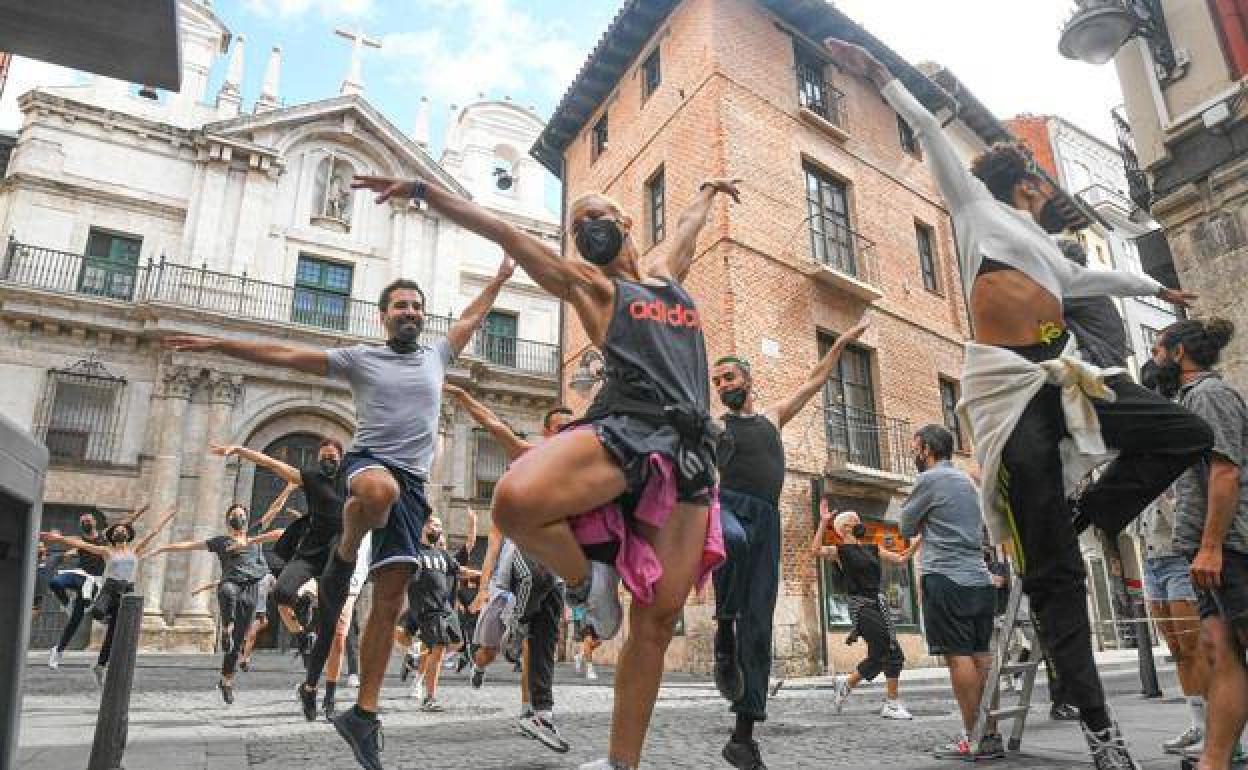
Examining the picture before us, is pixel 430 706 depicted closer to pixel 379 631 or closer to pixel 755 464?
pixel 379 631

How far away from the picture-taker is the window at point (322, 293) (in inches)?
824

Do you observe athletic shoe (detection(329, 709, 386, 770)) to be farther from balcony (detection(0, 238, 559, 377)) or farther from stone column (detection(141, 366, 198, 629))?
balcony (detection(0, 238, 559, 377))

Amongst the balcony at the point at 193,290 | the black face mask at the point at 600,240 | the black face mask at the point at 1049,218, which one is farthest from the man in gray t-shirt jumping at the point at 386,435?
the balcony at the point at 193,290

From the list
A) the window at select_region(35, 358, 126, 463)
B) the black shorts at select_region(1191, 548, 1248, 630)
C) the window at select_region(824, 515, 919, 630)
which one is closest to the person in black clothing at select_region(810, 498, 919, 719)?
the black shorts at select_region(1191, 548, 1248, 630)

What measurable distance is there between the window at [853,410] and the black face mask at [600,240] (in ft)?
37.1

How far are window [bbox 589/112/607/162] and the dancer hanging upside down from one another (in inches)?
623

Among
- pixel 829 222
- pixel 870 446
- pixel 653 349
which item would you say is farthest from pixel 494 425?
pixel 829 222

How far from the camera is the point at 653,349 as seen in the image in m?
2.62

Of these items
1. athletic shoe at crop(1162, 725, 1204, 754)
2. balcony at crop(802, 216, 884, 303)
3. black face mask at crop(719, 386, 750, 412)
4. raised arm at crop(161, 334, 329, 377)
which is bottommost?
athletic shoe at crop(1162, 725, 1204, 754)

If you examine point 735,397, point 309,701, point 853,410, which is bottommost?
point 309,701

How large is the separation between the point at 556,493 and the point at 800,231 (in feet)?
43.1

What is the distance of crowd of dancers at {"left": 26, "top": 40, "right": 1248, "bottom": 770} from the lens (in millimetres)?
2463

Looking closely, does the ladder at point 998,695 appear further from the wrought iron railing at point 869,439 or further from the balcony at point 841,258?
the balcony at point 841,258

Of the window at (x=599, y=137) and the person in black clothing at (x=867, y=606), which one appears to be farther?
the window at (x=599, y=137)
